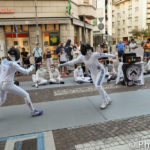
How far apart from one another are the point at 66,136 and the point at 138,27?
6823 centimetres

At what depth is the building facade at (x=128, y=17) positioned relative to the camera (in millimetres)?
63562

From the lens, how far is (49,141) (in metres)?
A: 3.57

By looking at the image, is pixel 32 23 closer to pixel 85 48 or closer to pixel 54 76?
pixel 54 76

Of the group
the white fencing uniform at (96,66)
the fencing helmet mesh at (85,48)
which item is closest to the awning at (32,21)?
the white fencing uniform at (96,66)

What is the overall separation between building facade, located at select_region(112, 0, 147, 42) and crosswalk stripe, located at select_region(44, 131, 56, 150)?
62.1 meters

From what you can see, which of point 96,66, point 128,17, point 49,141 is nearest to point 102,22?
point 128,17

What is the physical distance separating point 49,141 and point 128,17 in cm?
7205

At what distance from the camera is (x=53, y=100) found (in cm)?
628

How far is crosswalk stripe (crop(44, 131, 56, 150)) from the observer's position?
11.0 feet

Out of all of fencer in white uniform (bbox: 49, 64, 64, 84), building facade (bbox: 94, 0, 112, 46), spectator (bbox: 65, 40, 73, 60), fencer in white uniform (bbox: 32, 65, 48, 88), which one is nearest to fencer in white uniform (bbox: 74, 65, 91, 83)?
fencer in white uniform (bbox: 49, 64, 64, 84)

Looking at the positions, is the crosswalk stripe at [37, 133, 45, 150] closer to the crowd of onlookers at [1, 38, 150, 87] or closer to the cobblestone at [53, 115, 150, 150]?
the cobblestone at [53, 115, 150, 150]

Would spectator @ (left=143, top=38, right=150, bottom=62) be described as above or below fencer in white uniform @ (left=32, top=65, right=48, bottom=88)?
above

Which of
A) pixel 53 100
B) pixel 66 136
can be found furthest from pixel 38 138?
pixel 53 100

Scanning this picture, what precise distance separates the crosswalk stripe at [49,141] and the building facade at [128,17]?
62.1 metres
